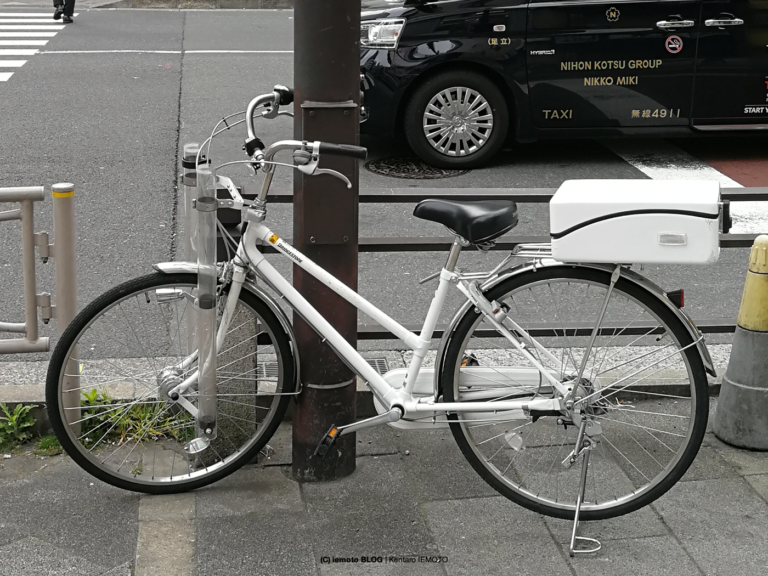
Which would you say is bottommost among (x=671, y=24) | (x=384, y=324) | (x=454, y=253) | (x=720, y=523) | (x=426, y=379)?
(x=720, y=523)

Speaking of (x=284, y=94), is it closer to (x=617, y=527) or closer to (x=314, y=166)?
(x=314, y=166)

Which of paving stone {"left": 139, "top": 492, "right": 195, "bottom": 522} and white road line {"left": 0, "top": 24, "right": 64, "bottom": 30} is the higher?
white road line {"left": 0, "top": 24, "right": 64, "bottom": 30}

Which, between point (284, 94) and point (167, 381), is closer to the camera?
point (284, 94)

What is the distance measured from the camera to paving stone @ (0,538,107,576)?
10.5 feet

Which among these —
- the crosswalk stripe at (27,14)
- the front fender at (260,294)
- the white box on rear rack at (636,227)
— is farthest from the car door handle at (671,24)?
the crosswalk stripe at (27,14)

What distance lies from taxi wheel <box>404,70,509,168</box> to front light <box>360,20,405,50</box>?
0.46 metres

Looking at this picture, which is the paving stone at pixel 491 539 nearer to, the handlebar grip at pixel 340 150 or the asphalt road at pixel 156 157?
the handlebar grip at pixel 340 150

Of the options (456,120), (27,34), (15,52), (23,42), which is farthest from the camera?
(27,34)

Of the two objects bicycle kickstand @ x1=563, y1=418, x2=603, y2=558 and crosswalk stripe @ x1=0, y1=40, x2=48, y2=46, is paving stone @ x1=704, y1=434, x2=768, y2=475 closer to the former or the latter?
bicycle kickstand @ x1=563, y1=418, x2=603, y2=558

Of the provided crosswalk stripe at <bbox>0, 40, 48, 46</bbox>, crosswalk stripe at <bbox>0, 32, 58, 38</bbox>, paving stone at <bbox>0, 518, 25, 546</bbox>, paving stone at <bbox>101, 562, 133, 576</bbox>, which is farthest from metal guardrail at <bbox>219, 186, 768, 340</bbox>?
crosswalk stripe at <bbox>0, 32, 58, 38</bbox>

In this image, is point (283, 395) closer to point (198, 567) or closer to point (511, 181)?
point (198, 567)

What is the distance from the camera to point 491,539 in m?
3.40

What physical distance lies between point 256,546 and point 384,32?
5.77 metres

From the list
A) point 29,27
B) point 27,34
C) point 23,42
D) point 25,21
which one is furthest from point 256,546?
point 25,21
